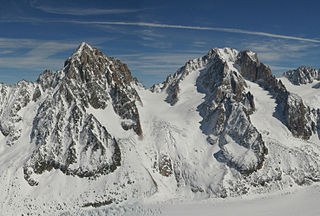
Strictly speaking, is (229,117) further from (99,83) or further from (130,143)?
(99,83)

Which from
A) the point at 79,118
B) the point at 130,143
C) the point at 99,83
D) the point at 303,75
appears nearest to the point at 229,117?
the point at 130,143

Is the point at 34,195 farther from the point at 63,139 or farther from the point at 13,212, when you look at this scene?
the point at 63,139

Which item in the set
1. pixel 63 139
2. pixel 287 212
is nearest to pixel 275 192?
pixel 287 212

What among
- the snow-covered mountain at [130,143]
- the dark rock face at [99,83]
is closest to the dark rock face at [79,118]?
the dark rock face at [99,83]

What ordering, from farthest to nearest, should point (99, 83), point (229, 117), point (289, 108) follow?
point (99, 83)
point (289, 108)
point (229, 117)

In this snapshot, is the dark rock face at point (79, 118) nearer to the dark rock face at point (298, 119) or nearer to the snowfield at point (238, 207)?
the snowfield at point (238, 207)
